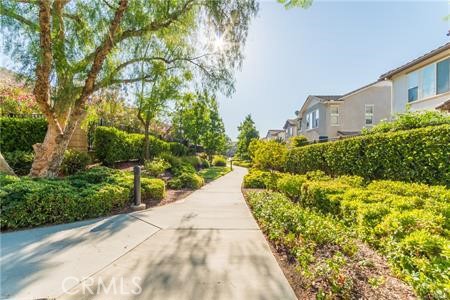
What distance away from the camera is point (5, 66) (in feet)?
22.3

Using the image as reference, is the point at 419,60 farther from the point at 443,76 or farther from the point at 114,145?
the point at 114,145

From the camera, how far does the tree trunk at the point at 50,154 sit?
727cm

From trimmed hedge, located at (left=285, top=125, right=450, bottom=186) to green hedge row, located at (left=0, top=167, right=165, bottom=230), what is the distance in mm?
7498

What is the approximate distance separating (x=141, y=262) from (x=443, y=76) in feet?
43.8

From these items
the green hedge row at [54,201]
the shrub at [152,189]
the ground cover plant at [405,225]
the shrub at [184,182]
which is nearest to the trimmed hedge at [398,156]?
the ground cover plant at [405,225]

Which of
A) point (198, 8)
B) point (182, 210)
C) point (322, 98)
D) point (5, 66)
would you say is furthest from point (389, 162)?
point (322, 98)

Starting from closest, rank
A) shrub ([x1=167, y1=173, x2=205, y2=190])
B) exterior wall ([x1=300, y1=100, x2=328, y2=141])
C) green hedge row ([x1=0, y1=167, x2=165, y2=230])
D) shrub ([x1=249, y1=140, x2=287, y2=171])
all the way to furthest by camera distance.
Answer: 1. green hedge row ([x1=0, y1=167, x2=165, y2=230])
2. shrub ([x1=167, y1=173, x2=205, y2=190])
3. shrub ([x1=249, y1=140, x2=287, y2=171])
4. exterior wall ([x1=300, y1=100, x2=328, y2=141])

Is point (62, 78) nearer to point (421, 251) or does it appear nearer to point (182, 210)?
point (182, 210)

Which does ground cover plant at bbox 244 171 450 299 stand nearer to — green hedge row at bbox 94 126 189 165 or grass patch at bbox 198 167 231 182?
green hedge row at bbox 94 126 189 165

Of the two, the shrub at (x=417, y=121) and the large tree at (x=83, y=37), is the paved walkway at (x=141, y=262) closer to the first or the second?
the large tree at (x=83, y=37)

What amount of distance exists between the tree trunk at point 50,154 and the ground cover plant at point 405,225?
7.93 metres

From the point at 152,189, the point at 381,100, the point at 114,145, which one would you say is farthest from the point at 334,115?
the point at 152,189

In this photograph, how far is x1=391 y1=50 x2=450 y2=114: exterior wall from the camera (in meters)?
9.88

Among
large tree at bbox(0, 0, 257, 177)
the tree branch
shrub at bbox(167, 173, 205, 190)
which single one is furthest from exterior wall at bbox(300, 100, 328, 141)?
the tree branch
